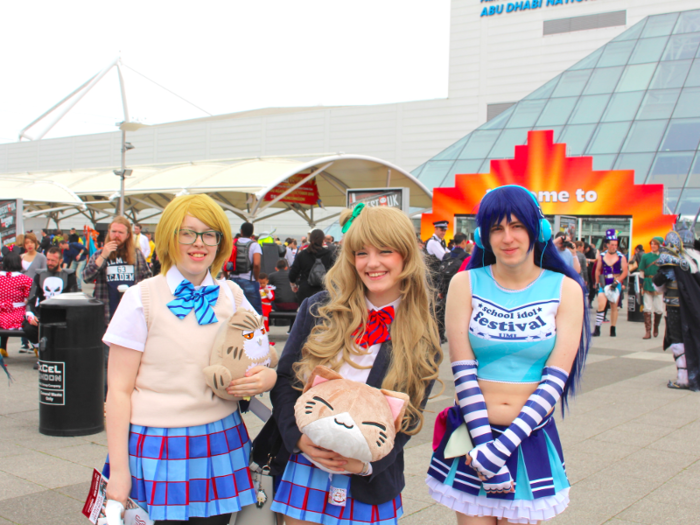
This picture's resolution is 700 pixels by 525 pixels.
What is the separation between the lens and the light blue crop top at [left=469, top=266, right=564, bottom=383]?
229cm

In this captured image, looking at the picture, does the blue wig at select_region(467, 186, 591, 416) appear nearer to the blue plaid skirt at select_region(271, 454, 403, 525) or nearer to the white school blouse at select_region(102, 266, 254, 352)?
the blue plaid skirt at select_region(271, 454, 403, 525)

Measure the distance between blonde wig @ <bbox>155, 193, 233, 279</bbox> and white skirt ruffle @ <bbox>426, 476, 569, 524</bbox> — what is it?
4.34 feet

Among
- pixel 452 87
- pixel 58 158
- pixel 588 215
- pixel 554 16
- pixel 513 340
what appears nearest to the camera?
pixel 513 340

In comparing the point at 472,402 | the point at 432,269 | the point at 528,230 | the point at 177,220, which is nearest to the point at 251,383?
the point at 177,220

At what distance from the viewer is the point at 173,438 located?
7.14ft

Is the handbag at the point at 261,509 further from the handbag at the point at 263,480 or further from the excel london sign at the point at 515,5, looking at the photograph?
the excel london sign at the point at 515,5

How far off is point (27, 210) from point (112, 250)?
1380 inches

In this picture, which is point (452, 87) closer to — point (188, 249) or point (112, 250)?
point (112, 250)

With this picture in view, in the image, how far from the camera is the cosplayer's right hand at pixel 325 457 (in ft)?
6.55

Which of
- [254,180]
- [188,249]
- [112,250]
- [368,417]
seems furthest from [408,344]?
[254,180]

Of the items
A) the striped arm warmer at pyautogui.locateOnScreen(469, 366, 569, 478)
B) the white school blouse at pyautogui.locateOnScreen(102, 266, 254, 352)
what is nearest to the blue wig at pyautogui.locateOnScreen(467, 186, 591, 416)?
the striped arm warmer at pyautogui.locateOnScreen(469, 366, 569, 478)

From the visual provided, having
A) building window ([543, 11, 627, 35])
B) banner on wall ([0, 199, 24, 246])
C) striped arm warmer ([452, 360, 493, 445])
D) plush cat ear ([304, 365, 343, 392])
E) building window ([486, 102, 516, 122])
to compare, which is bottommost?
striped arm warmer ([452, 360, 493, 445])

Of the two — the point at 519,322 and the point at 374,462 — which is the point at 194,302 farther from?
the point at 519,322

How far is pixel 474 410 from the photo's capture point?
2268 millimetres
